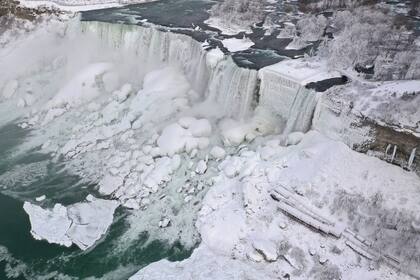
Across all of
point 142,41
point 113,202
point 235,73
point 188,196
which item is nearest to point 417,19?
point 235,73

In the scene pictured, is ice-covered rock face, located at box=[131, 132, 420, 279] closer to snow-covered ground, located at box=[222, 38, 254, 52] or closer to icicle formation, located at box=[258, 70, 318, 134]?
icicle formation, located at box=[258, 70, 318, 134]

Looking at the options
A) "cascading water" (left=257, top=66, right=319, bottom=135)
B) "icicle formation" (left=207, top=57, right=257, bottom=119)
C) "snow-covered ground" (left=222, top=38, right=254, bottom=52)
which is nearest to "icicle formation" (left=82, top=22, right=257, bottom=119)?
"icicle formation" (left=207, top=57, right=257, bottom=119)

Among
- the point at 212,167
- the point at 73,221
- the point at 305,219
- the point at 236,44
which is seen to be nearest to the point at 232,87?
the point at 236,44

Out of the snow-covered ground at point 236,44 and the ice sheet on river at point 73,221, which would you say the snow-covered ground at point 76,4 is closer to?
the snow-covered ground at point 236,44

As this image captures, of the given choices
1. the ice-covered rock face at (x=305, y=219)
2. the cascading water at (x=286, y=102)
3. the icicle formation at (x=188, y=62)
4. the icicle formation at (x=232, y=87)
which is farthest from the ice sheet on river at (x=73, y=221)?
the cascading water at (x=286, y=102)

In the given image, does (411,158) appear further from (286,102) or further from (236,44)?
(236,44)
